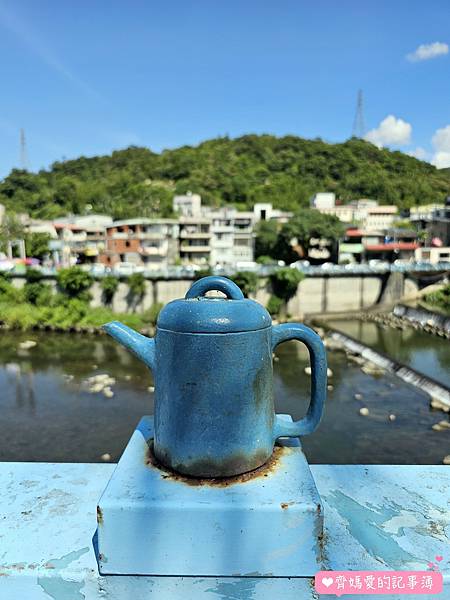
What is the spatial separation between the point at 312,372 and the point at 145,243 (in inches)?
1181

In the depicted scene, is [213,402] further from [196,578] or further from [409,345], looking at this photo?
[409,345]

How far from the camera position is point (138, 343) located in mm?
1726

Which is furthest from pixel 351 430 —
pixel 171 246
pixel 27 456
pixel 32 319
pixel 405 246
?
pixel 405 246

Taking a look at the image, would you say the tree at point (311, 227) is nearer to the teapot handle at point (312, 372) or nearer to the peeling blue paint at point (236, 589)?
the teapot handle at point (312, 372)

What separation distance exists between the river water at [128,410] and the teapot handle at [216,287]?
8.91 m

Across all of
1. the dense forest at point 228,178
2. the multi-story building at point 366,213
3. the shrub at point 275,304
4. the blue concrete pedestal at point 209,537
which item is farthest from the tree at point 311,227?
the blue concrete pedestal at point 209,537

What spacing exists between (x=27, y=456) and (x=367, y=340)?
16.0 m

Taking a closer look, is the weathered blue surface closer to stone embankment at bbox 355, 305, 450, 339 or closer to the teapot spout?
the teapot spout

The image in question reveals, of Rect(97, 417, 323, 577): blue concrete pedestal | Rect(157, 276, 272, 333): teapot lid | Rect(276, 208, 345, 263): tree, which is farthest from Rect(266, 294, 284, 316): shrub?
Rect(97, 417, 323, 577): blue concrete pedestal

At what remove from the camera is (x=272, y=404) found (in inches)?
62.2

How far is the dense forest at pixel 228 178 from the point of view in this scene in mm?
47875

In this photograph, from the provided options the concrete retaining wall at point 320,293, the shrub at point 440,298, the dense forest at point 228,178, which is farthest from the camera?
the dense forest at point 228,178

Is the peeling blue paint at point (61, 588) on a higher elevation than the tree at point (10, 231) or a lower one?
lower

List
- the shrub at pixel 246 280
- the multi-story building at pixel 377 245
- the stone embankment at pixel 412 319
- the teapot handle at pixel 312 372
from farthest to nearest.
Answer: the multi-story building at pixel 377 245
the shrub at pixel 246 280
the stone embankment at pixel 412 319
the teapot handle at pixel 312 372
